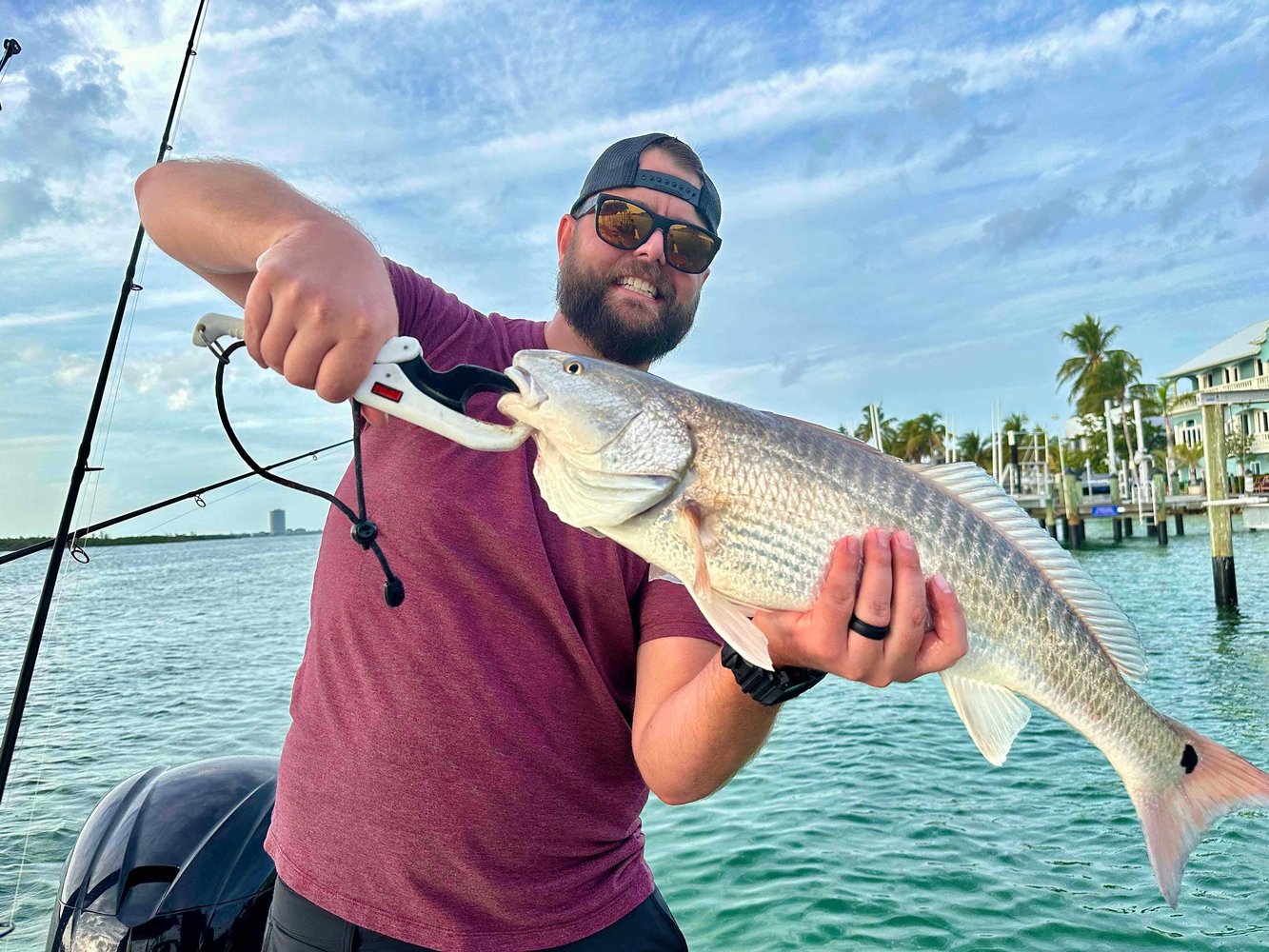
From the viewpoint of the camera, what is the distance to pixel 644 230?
109 inches

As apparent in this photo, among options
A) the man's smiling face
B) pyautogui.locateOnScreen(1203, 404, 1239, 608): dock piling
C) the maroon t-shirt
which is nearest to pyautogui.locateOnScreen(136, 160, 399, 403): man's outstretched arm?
the maroon t-shirt

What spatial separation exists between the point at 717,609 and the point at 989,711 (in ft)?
3.48

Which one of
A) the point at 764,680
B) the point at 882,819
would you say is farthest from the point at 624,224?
the point at 882,819

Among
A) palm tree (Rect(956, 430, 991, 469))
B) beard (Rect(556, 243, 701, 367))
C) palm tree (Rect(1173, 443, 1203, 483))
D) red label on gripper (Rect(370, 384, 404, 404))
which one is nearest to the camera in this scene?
red label on gripper (Rect(370, 384, 404, 404))

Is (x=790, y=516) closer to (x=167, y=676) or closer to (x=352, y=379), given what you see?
(x=352, y=379)

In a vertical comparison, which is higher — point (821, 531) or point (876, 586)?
point (821, 531)

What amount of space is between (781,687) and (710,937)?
515 centimetres

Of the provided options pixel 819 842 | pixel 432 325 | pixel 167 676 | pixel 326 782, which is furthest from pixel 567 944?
pixel 167 676

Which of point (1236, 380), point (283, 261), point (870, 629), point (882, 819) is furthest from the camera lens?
point (1236, 380)

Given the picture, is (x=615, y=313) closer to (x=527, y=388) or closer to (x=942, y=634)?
(x=527, y=388)

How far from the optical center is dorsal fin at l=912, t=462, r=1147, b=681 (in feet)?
7.57

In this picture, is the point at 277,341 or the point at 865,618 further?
the point at 865,618

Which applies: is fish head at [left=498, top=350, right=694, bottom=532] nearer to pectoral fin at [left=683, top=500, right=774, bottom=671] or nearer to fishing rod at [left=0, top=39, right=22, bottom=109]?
pectoral fin at [left=683, top=500, right=774, bottom=671]

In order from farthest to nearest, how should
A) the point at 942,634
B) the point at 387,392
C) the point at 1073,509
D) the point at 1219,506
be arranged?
the point at 1073,509 → the point at 1219,506 → the point at 942,634 → the point at 387,392
